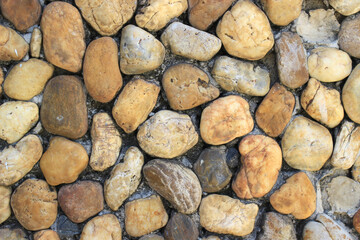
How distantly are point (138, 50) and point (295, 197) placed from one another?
555 mm

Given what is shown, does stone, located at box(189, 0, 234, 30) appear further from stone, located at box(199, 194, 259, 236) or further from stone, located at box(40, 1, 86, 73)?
stone, located at box(199, 194, 259, 236)

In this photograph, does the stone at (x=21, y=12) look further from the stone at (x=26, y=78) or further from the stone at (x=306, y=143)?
the stone at (x=306, y=143)

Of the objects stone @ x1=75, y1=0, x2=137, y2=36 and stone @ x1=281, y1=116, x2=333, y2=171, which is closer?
stone @ x1=75, y1=0, x2=137, y2=36

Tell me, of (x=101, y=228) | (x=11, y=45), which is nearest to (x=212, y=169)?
(x=101, y=228)

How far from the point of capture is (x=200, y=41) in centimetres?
89

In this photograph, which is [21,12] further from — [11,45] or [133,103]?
[133,103]

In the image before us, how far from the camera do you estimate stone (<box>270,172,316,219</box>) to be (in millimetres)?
971

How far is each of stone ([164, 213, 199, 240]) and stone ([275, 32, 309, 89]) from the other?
1.42 ft

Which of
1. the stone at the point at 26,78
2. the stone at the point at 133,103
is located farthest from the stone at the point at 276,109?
the stone at the point at 26,78

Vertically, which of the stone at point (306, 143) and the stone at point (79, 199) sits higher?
the stone at point (306, 143)

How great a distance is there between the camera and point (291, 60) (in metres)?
0.93

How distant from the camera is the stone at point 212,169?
0.95 m

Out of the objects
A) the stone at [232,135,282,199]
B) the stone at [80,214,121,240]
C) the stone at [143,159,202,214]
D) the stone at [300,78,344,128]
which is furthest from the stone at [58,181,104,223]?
the stone at [300,78,344,128]

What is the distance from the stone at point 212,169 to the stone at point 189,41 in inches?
9.9
